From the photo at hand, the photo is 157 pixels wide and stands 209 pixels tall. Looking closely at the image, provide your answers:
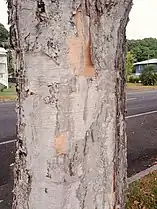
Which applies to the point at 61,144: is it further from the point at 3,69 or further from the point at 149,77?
the point at 149,77

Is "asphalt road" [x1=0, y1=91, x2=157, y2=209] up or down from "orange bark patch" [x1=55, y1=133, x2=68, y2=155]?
down

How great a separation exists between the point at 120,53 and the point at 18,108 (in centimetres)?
Result: 44

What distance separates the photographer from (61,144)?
1629mm

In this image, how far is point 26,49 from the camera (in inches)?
64.8

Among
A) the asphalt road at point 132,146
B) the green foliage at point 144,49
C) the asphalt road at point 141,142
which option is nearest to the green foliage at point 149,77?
the green foliage at point 144,49

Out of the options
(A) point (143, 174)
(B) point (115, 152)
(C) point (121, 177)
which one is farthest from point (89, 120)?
(A) point (143, 174)

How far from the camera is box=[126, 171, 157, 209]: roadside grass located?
4638 millimetres

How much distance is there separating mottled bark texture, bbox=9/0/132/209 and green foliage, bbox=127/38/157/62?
3495 inches

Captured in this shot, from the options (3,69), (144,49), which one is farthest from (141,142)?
(144,49)

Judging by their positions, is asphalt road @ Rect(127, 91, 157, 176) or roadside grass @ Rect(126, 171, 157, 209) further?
asphalt road @ Rect(127, 91, 157, 176)

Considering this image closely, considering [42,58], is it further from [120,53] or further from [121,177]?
[121,177]

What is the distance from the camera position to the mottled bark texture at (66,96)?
1597 millimetres

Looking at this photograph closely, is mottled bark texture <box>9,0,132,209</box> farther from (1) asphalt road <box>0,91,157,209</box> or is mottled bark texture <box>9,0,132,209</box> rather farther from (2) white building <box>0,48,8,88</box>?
(2) white building <box>0,48,8,88</box>

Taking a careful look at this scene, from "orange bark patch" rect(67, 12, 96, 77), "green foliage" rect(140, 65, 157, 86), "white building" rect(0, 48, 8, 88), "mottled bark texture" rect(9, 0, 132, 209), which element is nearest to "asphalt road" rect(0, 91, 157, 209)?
"mottled bark texture" rect(9, 0, 132, 209)
